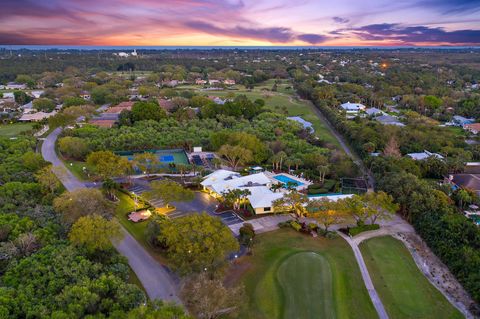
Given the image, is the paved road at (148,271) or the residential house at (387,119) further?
the residential house at (387,119)

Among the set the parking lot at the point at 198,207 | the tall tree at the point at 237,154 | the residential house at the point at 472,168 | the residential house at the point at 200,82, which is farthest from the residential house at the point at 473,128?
the residential house at the point at 200,82

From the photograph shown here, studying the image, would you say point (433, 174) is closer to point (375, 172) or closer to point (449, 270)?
point (375, 172)

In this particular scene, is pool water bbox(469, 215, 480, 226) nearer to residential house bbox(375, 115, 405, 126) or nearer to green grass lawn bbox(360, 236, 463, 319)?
green grass lawn bbox(360, 236, 463, 319)

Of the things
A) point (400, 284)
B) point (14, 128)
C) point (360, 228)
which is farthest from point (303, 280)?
point (14, 128)

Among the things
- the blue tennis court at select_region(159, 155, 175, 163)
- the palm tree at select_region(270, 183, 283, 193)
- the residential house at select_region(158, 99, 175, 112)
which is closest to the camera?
the palm tree at select_region(270, 183, 283, 193)

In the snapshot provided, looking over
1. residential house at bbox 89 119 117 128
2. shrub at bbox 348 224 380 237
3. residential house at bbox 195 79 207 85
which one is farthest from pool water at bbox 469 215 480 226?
residential house at bbox 195 79 207 85

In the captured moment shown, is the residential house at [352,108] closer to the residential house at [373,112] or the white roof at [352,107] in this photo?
the white roof at [352,107]

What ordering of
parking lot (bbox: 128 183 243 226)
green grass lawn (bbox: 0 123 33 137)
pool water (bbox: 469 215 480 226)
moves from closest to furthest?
pool water (bbox: 469 215 480 226), parking lot (bbox: 128 183 243 226), green grass lawn (bbox: 0 123 33 137)
